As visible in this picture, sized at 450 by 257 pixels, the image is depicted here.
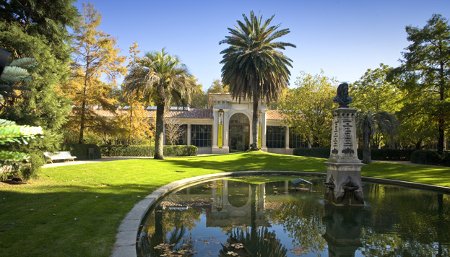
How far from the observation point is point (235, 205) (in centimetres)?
1164

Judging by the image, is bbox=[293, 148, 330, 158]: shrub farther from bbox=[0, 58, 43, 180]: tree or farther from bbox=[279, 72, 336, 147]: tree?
bbox=[0, 58, 43, 180]: tree

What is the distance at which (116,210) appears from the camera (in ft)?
29.7

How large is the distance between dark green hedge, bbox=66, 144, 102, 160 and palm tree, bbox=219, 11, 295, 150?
12960 millimetres

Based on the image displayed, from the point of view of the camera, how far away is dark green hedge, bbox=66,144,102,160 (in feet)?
90.6

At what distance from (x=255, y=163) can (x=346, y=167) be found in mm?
15478

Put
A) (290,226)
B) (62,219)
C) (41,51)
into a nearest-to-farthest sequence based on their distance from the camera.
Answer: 1. (62,219)
2. (290,226)
3. (41,51)

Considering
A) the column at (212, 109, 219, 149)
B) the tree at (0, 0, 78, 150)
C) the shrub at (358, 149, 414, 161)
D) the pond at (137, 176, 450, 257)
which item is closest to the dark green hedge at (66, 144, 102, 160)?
the tree at (0, 0, 78, 150)

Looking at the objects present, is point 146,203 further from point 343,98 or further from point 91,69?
point 91,69

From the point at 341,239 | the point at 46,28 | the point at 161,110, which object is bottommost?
the point at 341,239

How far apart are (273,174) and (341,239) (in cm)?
1472

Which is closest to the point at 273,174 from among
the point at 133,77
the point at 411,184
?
the point at 411,184

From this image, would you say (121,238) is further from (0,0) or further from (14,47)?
(0,0)

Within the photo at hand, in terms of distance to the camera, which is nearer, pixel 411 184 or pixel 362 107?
pixel 411 184

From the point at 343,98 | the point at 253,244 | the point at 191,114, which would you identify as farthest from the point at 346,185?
the point at 191,114
